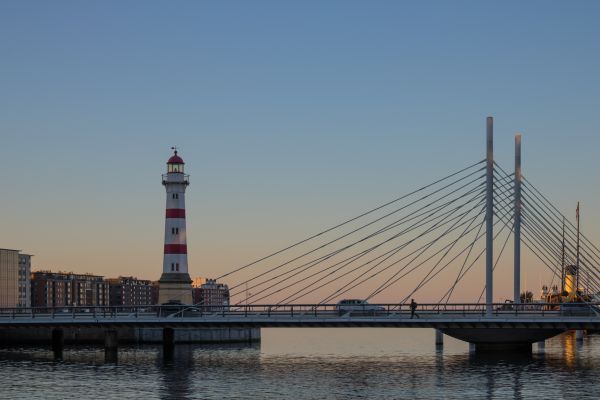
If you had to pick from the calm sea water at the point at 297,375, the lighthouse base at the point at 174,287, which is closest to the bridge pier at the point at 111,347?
the calm sea water at the point at 297,375

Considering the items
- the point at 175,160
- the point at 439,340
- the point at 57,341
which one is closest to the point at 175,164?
the point at 175,160

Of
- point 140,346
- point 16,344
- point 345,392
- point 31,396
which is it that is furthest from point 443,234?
point 16,344

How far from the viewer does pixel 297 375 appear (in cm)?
7025

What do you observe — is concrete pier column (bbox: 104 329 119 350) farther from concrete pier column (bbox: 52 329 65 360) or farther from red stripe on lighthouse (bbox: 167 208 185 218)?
red stripe on lighthouse (bbox: 167 208 185 218)

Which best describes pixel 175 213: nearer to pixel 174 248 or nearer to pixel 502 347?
pixel 174 248

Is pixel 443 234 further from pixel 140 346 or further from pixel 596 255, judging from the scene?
pixel 140 346

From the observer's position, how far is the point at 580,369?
7325 centimetres

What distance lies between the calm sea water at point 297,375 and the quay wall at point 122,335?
35.0 feet

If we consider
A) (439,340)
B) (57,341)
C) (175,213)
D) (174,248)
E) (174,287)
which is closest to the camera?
(57,341)

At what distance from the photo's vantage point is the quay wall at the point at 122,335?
108000mm

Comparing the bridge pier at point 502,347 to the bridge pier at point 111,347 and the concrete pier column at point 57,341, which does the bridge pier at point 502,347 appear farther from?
the concrete pier column at point 57,341

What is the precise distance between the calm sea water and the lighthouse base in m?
8.71

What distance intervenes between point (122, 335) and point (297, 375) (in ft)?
144

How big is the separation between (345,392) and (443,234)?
18.3 meters
